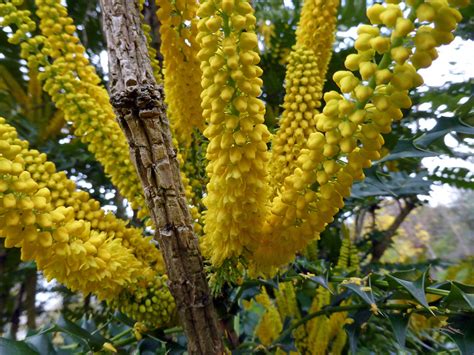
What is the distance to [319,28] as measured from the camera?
78 cm

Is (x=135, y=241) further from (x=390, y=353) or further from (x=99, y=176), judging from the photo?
(x=390, y=353)

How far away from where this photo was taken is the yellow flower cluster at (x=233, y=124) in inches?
16.1

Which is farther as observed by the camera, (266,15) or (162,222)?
(266,15)

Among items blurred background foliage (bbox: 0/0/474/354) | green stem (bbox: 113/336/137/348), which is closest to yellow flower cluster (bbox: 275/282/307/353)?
blurred background foliage (bbox: 0/0/474/354)

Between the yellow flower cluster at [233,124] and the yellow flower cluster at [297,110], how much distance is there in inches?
6.1

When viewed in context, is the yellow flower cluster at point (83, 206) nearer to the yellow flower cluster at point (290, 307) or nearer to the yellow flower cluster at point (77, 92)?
the yellow flower cluster at point (77, 92)

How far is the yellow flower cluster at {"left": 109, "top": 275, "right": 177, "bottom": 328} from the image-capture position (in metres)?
0.66

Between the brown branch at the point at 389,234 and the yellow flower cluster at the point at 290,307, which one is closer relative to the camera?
the yellow flower cluster at the point at 290,307

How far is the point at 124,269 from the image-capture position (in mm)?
615

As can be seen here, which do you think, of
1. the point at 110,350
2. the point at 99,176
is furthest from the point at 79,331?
the point at 99,176

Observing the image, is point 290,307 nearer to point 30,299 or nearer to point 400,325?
point 400,325

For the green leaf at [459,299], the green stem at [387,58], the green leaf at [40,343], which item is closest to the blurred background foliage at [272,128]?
the green leaf at [40,343]

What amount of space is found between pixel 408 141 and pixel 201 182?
0.38 meters

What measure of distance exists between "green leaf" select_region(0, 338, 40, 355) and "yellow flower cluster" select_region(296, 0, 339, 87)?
0.63m
